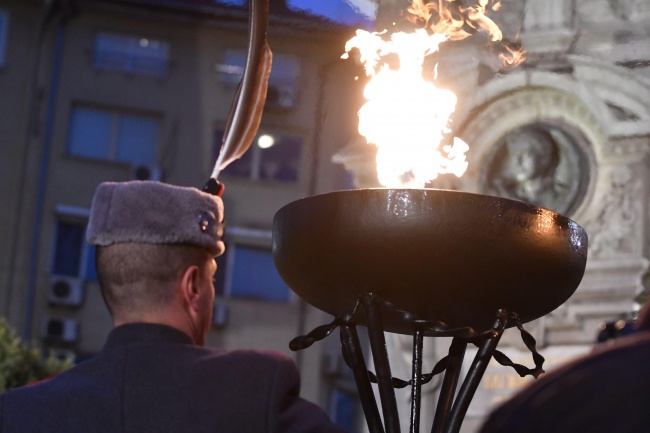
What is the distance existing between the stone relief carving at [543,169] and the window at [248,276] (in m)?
7.09

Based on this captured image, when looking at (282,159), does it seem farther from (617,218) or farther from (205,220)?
(205,220)

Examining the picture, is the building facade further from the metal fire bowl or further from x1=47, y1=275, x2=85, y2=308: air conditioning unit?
the metal fire bowl

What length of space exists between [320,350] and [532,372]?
10.1 meters

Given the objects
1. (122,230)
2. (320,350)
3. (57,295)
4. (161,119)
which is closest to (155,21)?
(161,119)

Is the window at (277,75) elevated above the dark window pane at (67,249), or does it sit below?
above

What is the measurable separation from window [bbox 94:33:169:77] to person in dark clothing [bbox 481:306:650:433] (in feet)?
41.5

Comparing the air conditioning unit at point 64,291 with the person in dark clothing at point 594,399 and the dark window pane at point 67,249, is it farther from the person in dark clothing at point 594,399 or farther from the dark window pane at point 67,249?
the person in dark clothing at point 594,399

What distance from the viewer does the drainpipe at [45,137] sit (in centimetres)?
1212

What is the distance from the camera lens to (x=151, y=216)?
190 cm

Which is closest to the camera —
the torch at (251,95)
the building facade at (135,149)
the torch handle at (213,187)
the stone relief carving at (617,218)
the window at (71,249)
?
the torch handle at (213,187)

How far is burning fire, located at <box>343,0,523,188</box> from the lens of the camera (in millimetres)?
2320

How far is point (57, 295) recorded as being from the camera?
1190 cm

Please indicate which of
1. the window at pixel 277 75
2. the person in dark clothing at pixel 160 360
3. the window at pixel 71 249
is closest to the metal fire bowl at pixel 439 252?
the person in dark clothing at pixel 160 360

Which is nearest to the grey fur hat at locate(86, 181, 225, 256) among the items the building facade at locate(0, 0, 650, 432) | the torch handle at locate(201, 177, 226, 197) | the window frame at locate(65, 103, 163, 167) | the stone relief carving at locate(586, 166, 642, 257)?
the torch handle at locate(201, 177, 226, 197)
